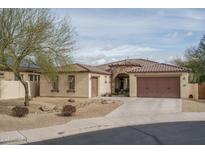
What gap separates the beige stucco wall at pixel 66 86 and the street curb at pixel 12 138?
18.3 meters

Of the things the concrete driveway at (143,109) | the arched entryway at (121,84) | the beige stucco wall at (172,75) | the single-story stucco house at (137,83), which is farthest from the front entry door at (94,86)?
the concrete driveway at (143,109)

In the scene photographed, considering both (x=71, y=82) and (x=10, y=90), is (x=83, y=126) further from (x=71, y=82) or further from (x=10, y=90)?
(x=71, y=82)

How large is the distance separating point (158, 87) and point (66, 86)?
30.2ft

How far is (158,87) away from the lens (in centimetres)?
3080

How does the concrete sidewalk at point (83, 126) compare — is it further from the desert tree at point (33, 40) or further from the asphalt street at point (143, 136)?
the desert tree at point (33, 40)

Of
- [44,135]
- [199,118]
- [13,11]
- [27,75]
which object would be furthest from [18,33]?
[27,75]

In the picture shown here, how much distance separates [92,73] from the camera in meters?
31.4

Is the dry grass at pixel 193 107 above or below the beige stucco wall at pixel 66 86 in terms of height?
below

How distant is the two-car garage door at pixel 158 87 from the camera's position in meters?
30.3

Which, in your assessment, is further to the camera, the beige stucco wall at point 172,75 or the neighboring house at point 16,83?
the beige stucco wall at point 172,75

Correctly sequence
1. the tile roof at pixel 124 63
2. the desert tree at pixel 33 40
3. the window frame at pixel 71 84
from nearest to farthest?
the desert tree at pixel 33 40
the window frame at pixel 71 84
the tile roof at pixel 124 63

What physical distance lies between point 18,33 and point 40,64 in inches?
98.1

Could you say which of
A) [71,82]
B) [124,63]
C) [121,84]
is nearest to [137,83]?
[71,82]

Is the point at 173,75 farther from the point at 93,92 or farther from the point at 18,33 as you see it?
the point at 18,33
